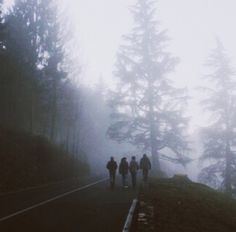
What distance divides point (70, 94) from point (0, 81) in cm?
1078

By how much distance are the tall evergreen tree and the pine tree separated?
7.45 feet

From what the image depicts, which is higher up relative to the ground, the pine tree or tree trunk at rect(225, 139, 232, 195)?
the pine tree

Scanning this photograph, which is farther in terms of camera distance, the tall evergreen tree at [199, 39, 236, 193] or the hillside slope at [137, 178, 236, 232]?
the tall evergreen tree at [199, 39, 236, 193]

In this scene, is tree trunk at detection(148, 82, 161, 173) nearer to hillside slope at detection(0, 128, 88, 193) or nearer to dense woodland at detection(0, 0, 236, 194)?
dense woodland at detection(0, 0, 236, 194)

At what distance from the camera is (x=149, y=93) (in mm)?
33719

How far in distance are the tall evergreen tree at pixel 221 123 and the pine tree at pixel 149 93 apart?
227cm

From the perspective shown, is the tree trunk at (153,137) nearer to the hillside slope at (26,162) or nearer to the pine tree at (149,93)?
the pine tree at (149,93)

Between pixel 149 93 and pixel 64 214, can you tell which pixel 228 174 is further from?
pixel 64 214

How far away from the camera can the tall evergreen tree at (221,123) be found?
30594 millimetres

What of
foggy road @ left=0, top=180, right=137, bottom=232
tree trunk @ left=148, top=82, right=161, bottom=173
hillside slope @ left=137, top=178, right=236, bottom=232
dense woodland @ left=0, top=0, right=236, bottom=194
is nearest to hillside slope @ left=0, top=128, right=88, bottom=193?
dense woodland @ left=0, top=0, right=236, bottom=194

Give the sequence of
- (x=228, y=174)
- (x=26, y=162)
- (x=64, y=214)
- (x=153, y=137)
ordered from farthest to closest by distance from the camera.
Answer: (x=153, y=137)
(x=228, y=174)
(x=26, y=162)
(x=64, y=214)

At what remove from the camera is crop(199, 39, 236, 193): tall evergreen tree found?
3059 centimetres

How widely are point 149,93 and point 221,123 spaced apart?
716 cm

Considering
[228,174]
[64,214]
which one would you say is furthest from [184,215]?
[228,174]
